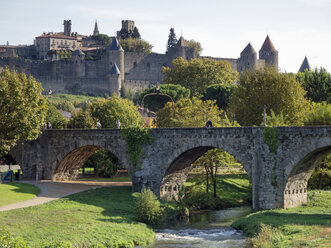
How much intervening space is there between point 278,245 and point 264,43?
127028 mm

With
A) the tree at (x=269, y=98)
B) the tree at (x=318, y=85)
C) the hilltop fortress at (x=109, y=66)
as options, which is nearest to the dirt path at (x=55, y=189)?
the tree at (x=269, y=98)

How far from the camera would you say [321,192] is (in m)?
47.2

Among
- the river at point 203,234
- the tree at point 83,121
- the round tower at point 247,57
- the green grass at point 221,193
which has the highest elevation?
the round tower at point 247,57

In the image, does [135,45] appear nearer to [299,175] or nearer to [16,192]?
[16,192]

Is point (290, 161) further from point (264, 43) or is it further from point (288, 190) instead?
point (264, 43)

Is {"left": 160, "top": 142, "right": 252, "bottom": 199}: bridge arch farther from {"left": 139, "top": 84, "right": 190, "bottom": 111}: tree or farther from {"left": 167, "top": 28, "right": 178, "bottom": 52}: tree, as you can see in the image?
{"left": 167, "top": 28, "right": 178, "bottom": 52}: tree

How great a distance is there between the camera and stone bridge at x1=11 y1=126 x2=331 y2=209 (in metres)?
39.3

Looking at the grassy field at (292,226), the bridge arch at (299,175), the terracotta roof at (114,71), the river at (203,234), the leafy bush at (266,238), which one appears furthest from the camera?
the terracotta roof at (114,71)

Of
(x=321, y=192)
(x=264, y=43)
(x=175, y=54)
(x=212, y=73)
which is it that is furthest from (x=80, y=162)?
(x=264, y=43)

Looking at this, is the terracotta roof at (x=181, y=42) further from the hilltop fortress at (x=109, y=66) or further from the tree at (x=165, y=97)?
the tree at (x=165, y=97)

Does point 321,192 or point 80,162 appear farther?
point 80,162

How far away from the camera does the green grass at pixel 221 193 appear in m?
49.4

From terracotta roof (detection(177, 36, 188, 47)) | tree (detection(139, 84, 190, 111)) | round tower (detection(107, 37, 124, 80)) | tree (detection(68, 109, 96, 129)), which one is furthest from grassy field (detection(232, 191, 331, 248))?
terracotta roof (detection(177, 36, 188, 47))

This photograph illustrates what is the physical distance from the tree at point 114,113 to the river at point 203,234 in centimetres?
2401
